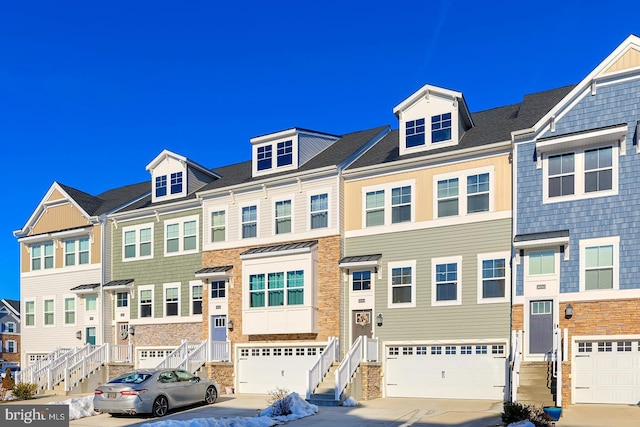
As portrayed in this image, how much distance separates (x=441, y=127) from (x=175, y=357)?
1400 cm

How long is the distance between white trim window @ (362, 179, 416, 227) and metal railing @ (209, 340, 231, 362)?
7.91 m

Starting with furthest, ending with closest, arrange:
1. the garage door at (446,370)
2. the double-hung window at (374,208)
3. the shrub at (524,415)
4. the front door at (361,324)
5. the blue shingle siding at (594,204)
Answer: the double-hung window at (374,208), the front door at (361,324), the garage door at (446,370), the blue shingle siding at (594,204), the shrub at (524,415)

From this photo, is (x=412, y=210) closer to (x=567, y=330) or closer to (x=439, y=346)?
(x=439, y=346)

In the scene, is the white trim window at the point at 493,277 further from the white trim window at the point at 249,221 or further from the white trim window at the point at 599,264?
the white trim window at the point at 249,221

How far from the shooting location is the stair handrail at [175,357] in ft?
86.7

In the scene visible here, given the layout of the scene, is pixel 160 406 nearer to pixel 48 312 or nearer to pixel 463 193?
pixel 463 193

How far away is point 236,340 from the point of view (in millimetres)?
27844

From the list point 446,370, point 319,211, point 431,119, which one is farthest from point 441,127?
point 446,370

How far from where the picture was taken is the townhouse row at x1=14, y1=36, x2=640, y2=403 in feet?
67.5

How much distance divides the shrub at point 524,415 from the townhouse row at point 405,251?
4.28 metres

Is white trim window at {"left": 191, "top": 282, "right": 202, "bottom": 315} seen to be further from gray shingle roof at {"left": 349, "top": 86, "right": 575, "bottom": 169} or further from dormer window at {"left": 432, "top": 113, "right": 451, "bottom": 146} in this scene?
dormer window at {"left": 432, "top": 113, "right": 451, "bottom": 146}

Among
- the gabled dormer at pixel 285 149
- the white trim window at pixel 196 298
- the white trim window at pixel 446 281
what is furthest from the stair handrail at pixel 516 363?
the white trim window at pixel 196 298

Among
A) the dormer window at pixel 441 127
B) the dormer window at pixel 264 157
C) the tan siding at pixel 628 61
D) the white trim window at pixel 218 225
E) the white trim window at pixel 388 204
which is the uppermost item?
the tan siding at pixel 628 61

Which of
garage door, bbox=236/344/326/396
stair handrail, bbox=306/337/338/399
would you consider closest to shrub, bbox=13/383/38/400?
garage door, bbox=236/344/326/396
